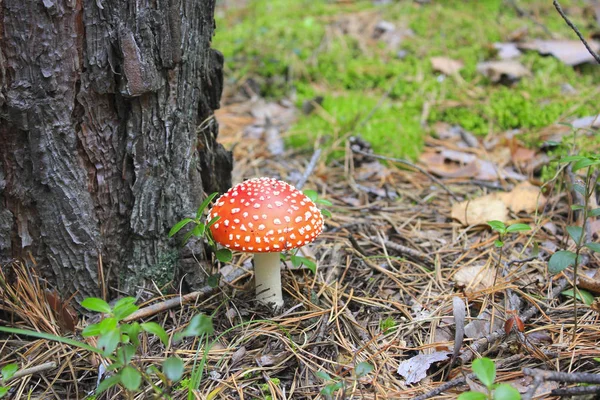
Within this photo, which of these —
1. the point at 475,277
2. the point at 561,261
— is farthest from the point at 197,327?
the point at 475,277

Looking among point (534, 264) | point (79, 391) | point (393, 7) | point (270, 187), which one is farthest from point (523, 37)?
point (79, 391)

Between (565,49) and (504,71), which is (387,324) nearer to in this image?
(504,71)

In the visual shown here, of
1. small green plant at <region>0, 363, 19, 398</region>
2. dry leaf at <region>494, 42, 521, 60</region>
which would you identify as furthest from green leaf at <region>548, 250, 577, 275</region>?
dry leaf at <region>494, 42, 521, 60</region>

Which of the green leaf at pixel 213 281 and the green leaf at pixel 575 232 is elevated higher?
the green leaf at pixel 575 232

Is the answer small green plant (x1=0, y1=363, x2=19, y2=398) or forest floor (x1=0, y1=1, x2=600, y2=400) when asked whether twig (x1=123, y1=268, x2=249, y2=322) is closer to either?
forest floor (x1=0, y1=1, x2=600, y2=400)

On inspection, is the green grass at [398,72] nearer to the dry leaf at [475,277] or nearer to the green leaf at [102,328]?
the dry leaf at [475,277]

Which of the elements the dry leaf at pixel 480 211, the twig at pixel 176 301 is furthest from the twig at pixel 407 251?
the twig at pixel 176 301

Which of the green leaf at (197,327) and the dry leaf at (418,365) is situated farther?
the dry leaf at (418,365)
